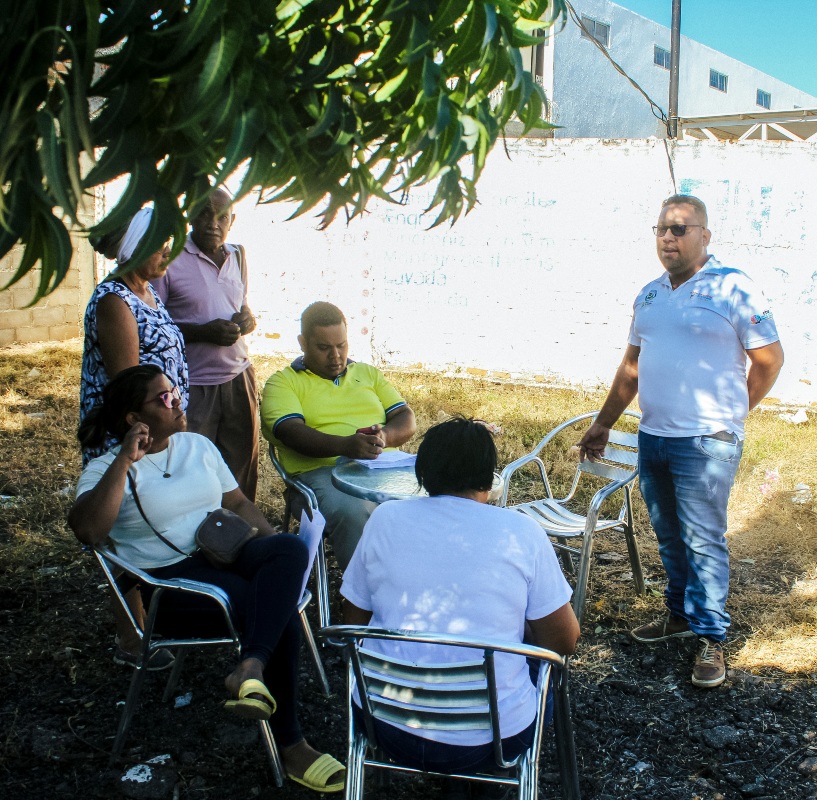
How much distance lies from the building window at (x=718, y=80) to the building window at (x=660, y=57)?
6.12 ft

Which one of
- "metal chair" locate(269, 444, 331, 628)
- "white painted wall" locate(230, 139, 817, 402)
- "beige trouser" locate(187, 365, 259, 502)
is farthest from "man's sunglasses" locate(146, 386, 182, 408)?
"white painted wall" locate(230, 139, 817, 402)

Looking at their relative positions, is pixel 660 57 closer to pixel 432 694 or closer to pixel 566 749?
pixel 566 749

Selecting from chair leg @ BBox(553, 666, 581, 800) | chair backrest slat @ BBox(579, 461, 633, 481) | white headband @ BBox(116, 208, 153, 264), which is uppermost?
white headband @ BBox(116, 208, 153, 264)

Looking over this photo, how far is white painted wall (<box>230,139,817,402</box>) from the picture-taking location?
25.9 ft

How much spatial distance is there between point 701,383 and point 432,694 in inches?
79.9

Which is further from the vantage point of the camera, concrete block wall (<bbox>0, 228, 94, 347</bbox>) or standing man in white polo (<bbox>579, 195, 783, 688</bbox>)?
concrete block wall (<bbox>0, 228, 94, 347</bbox>)

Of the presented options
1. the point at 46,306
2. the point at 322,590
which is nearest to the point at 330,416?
the point at 322,590

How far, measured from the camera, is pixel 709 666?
375 centimetres

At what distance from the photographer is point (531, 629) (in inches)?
99.1

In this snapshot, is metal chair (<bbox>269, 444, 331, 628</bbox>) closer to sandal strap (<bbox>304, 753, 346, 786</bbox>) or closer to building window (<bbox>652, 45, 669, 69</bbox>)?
sandal strap (<bbox>304, 753, 346, 786</bbox>)

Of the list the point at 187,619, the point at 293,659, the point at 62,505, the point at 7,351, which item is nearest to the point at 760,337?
the point at 293,659

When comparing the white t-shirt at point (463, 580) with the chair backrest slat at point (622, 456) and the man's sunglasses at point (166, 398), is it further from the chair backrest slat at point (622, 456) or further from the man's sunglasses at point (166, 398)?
the chair backrest slat at point (622, 456)

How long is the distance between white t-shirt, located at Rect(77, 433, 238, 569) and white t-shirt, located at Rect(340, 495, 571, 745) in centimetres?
114

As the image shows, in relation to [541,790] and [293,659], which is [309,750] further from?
[541,790]
